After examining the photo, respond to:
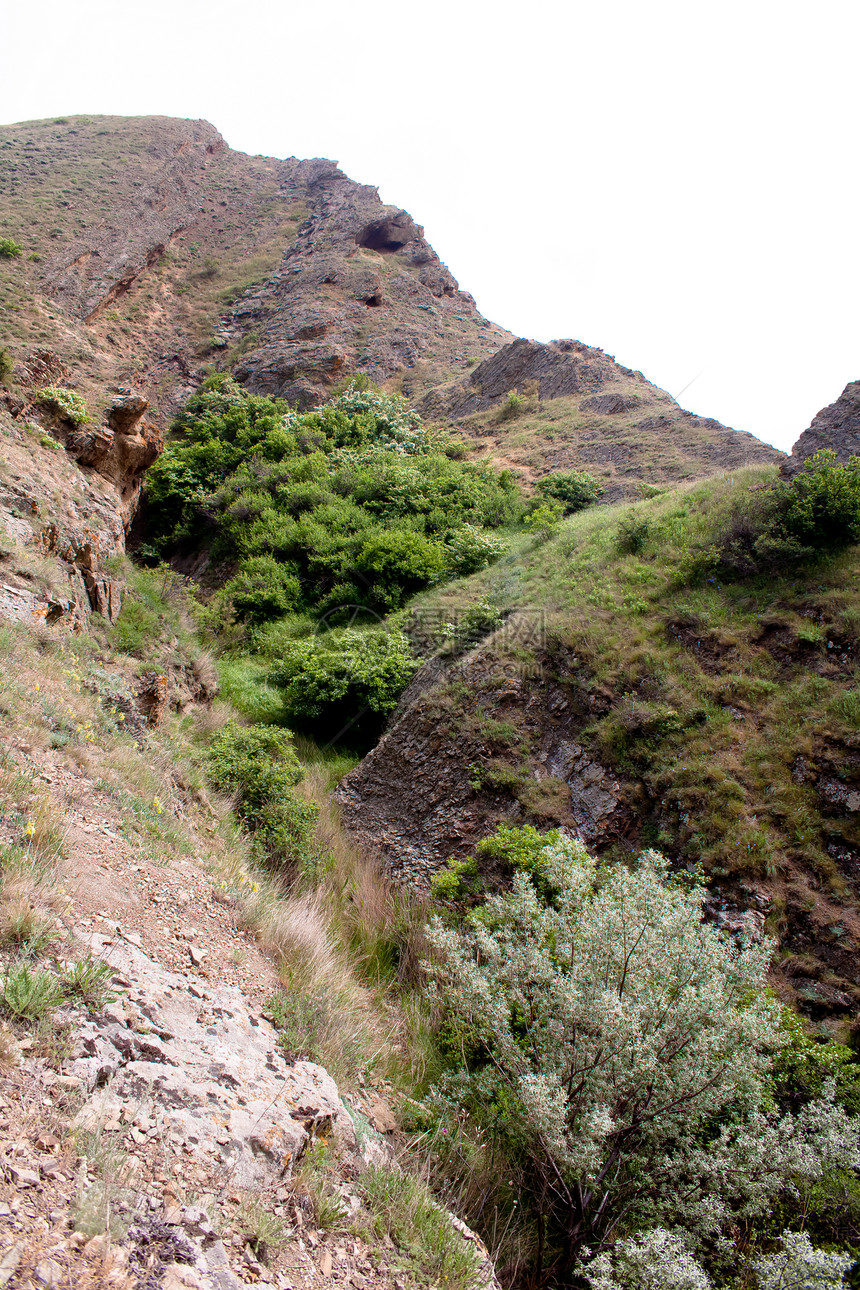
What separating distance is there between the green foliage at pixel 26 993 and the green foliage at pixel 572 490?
56.4 feet

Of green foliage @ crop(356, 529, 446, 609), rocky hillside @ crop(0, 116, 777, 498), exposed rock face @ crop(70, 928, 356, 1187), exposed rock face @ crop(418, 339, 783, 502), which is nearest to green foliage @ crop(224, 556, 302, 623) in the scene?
green foliage @ crop(356, 529, 446, 609)

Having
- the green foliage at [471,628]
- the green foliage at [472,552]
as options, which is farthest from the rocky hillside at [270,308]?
the green foliage at [471,628]

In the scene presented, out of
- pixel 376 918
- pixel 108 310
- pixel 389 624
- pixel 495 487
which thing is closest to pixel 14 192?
pixel 108 310

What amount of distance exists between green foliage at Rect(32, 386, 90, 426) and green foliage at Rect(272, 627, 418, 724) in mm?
5895

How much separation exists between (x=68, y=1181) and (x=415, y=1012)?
4061 mm

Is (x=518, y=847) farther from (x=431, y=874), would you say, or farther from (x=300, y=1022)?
(x=300, y=1022)

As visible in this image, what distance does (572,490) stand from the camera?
18.3 m

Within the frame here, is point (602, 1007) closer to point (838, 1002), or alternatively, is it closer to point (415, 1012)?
point (415, 1012)

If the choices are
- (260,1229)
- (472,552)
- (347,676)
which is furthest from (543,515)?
(260,1229)

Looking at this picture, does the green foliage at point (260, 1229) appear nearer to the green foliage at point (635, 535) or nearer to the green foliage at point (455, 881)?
the green foliage at point (455, 881)

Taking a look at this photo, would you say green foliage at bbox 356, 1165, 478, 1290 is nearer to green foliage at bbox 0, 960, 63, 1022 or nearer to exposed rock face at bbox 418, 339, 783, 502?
green foliage at bbox 0, 960, 63, 1022

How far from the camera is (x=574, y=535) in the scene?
13180 mm

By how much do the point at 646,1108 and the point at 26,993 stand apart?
3779 millimetres

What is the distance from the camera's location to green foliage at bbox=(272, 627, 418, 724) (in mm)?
11305
